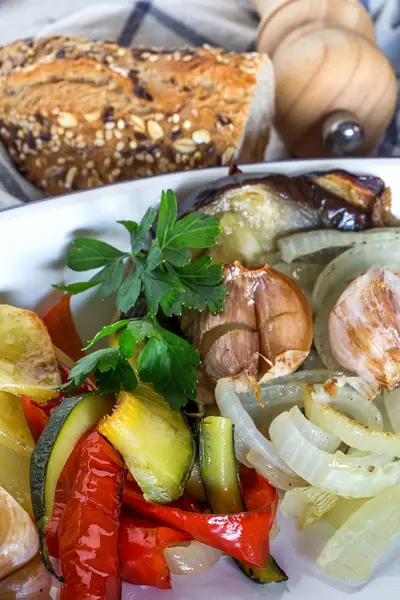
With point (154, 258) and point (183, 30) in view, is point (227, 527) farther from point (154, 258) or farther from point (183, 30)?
point (183, 30)

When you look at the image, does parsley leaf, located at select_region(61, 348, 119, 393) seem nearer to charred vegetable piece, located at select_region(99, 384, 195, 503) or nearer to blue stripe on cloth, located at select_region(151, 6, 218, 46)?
charred vegetable piece, located at select_region(99, 384, 195, 503)

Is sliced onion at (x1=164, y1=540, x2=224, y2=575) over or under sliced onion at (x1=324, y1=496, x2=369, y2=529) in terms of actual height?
under

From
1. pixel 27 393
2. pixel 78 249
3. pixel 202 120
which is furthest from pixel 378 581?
pixel 202 120

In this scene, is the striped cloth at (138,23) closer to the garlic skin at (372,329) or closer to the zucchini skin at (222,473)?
the garlic skin at (372,329)

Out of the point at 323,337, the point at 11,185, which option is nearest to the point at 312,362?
the point at 323,337

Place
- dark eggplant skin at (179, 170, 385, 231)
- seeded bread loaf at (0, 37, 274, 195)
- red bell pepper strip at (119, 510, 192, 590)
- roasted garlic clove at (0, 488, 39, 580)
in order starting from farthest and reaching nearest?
1. seeded bread loaf at (0, 37, 274, 195)
2. dark eggplant skin at (179, 170, 385, 231)
3. red bell pepper strip at (119, 510, 192, 590)
4. roasted garlic clove at (0, 488, 39, 580)

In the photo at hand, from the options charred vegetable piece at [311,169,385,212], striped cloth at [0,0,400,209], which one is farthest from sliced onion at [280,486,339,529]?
striped cloth at [0,0,400,209]

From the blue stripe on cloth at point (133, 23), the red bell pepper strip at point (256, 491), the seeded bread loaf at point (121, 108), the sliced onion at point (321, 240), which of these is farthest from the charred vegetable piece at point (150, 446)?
the blue stripe on cloth at point (133, 23)
